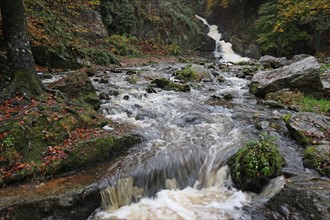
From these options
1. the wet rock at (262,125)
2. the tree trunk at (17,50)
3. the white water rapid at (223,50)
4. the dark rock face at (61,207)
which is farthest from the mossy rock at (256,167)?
the white water rapid at (223,50)

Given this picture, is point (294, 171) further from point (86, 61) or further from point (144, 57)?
point (144, 57)

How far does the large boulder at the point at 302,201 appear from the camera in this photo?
12.7 feet

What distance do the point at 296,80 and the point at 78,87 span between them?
860 cm

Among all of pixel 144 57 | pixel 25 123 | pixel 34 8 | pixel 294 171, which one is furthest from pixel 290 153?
pixel 144 57

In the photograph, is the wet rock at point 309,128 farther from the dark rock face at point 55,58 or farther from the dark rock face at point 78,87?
the dark rock face at point 55,58

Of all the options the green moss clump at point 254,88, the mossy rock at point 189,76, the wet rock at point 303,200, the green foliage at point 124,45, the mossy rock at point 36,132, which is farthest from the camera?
the green foliage at point 124,45

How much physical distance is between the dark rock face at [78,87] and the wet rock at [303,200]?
19.8 ft

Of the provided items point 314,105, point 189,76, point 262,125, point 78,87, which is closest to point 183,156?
point 262,125

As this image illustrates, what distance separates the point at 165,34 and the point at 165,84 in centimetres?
1911

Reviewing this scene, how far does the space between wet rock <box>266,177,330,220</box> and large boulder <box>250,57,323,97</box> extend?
705cm

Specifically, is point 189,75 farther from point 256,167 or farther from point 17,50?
point 256,167

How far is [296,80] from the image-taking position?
10609 millimetres

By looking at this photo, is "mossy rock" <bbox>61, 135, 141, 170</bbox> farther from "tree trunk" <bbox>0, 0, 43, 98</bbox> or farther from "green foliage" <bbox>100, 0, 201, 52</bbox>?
"green foliage" <bbox>100, 0, 201, 52</bbox>

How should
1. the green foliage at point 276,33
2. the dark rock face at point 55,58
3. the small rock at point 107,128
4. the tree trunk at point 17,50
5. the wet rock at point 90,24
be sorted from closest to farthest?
1. the tree trunk at point 17,50
2. the small rock at point 107,128
3. the dark rock face at point 55,58
4. the wet rock at point 90,24
5. the green foliage at point 276,33
